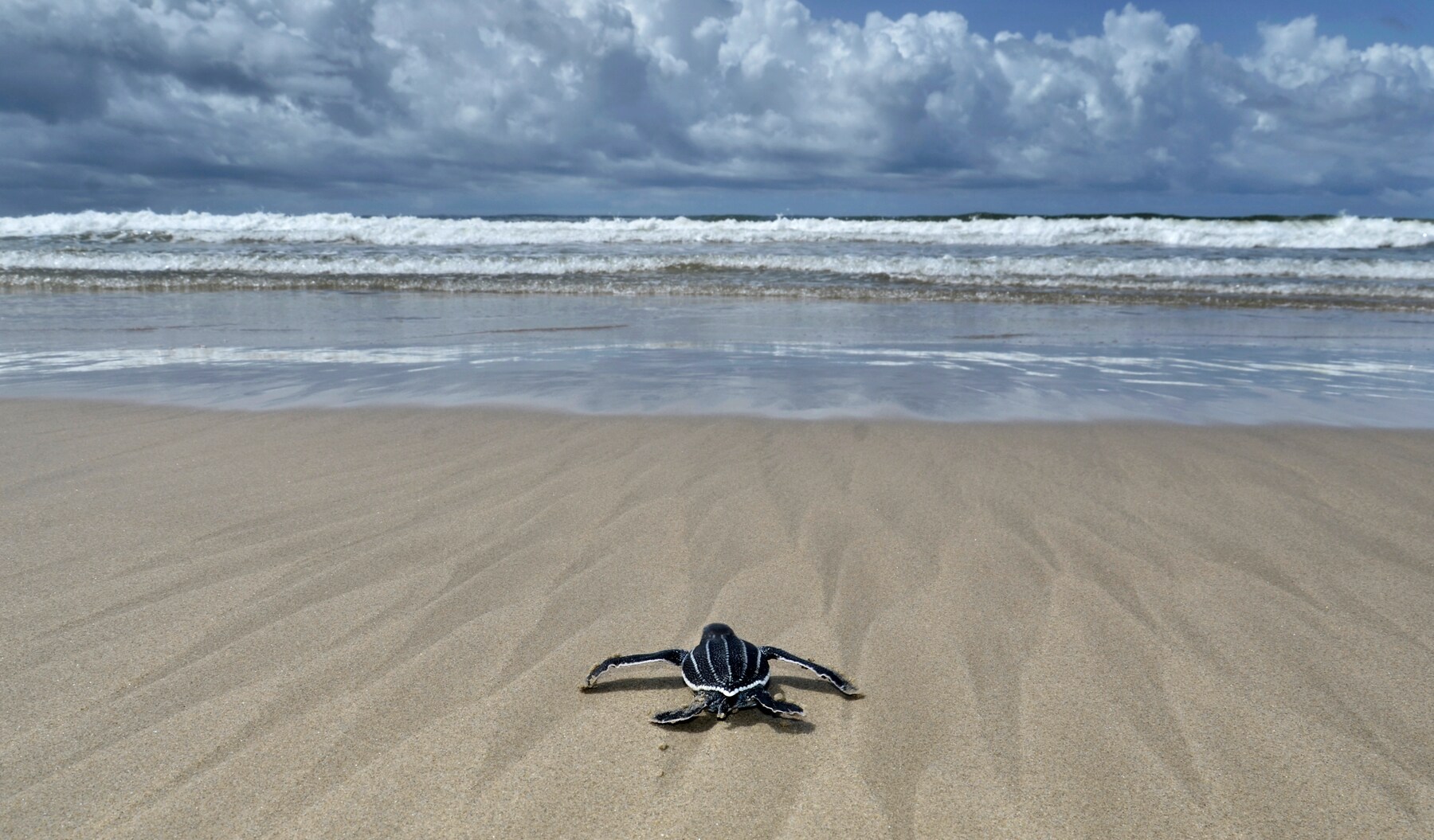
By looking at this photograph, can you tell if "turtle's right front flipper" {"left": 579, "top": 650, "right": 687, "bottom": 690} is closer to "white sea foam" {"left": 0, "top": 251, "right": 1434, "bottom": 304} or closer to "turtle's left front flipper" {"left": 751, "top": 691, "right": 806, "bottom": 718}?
"turtle's left front flipper" {"left": 751, "top": 691, "right": 806, "bottom": 718}

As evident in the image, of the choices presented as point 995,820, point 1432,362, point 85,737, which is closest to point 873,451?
point 995,820

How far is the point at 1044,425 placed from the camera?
5.45m

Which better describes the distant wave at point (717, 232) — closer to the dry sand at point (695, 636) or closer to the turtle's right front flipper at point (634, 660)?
the dry sand at point (695, 636)

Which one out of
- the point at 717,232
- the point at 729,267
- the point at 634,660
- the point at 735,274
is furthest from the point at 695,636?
the point at 717,232

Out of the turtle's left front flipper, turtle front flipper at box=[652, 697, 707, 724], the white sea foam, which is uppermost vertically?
the white sea foam

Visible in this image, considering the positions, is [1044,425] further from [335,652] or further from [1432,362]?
[1432,362]

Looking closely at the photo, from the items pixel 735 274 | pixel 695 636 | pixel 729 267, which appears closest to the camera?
pixel 695 636

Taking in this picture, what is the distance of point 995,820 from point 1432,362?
8949 mm

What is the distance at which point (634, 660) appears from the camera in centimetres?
243

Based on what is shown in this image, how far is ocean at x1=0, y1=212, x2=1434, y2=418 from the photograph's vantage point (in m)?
6.43

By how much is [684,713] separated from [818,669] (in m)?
0.40

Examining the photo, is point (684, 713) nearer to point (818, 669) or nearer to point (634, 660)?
point (634, 660)

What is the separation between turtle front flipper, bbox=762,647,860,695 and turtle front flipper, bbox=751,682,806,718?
165 millimetres

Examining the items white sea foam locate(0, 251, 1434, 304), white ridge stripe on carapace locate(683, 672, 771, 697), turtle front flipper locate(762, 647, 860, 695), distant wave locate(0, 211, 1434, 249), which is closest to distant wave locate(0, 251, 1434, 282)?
white sea foam locate(0, 251, 1434, 304)
